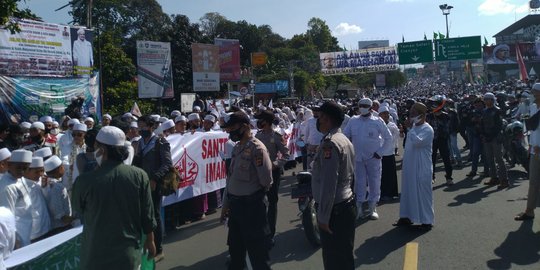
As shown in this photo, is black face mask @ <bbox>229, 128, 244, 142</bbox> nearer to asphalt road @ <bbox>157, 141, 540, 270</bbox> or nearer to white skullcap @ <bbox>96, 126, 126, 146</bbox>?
white skullcap @ <bbox>96, 126, 126, 146</bbox>

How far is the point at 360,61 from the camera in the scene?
130 ft

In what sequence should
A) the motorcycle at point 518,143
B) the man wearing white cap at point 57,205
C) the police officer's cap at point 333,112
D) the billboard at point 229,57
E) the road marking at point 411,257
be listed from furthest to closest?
the billboard at point 229,57, the motorcycle at point 518,143, the road marking at point 411,257, the man wearing white cap at point 57,205, the police officer's cap at point 333,112

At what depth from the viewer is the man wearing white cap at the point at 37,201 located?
4492 millimetres

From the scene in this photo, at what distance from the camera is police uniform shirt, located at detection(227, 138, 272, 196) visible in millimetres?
4820

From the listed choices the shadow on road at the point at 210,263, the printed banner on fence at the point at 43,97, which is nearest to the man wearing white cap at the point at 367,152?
the shadow on road at the point at 210,263

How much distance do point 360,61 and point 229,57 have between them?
1090 cm

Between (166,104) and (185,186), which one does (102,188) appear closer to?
(185,186)

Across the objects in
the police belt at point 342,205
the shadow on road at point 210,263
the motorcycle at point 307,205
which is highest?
the police belt at point 342,205

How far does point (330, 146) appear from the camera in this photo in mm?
4039

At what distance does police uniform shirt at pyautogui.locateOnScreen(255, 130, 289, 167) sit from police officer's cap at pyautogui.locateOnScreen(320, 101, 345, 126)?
2.39 meters

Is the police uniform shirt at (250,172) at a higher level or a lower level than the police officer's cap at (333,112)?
lower

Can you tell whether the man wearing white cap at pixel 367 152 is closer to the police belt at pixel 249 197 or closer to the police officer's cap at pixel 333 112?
the police belt at pixel 249 197

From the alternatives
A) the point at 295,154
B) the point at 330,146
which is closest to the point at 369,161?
the point at 330,146

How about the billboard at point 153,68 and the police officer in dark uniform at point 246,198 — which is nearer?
the police officer in dark uniform at point 246,198
